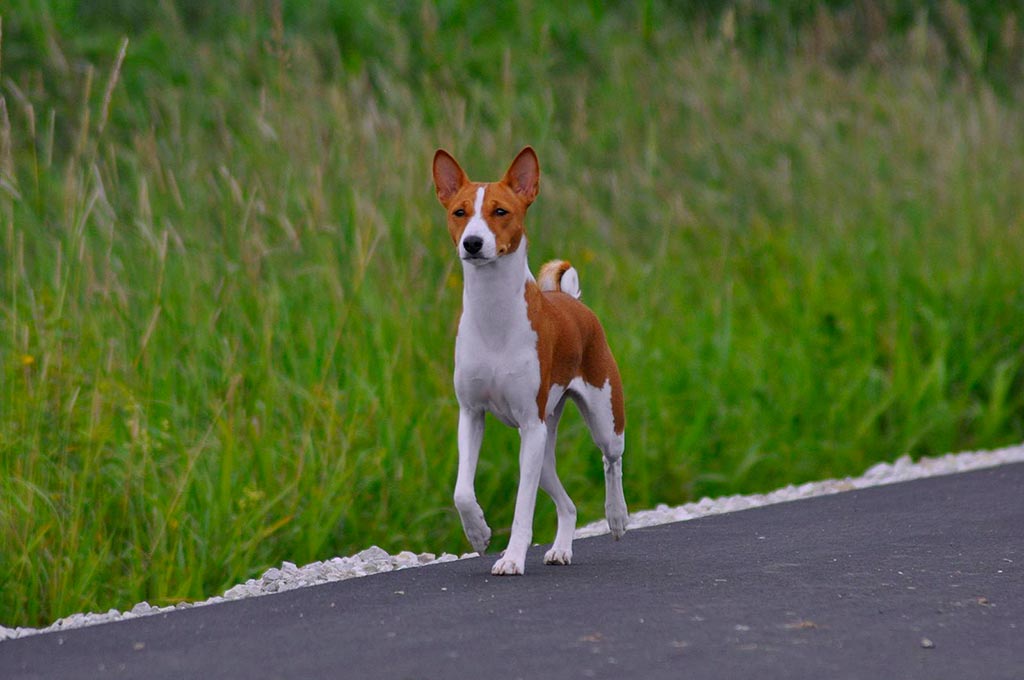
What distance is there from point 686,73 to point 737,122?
0.72 m

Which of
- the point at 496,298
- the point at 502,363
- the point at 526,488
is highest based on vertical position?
the point at 496,298

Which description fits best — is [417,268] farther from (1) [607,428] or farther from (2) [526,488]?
(2) [526,488]

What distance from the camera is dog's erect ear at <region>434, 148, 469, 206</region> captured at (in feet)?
19.0

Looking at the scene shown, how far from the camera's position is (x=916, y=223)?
455 inches

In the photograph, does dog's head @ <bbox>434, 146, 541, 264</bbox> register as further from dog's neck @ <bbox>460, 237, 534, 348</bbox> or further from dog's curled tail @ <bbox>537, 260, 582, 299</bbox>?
dog's curled tail @ <bbox>537, 260, 582, 299</bbox>

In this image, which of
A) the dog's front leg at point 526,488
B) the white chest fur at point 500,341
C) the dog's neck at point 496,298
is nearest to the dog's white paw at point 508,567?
the dog's front leg at point 526,488

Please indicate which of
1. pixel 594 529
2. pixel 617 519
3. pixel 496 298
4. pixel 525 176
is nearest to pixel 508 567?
pixel 617 519

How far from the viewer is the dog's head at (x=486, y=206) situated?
5.44 metres

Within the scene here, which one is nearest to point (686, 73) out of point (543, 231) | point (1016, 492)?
point (543, 231)

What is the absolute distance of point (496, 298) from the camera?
560 cm

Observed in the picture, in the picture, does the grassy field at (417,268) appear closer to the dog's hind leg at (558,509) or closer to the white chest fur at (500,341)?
the dog's hind leg at (558,509)

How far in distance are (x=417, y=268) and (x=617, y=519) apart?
238cm

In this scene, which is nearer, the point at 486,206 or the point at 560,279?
the point at 486,206

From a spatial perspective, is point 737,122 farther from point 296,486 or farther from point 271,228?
point 296,486
